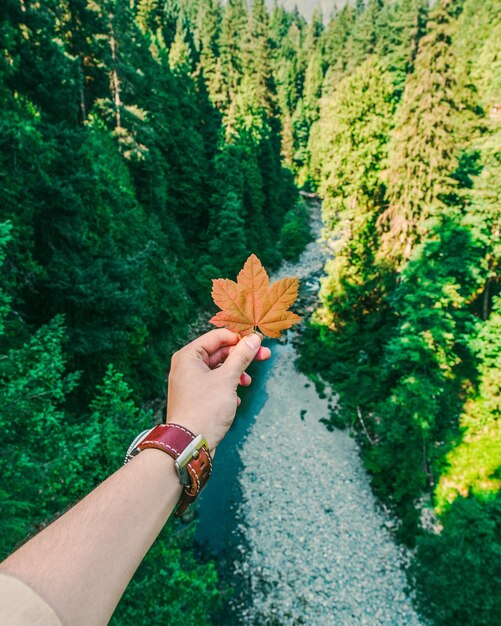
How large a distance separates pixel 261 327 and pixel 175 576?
242 inches

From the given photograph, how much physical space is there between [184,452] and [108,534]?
49 cm

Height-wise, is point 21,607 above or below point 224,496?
above

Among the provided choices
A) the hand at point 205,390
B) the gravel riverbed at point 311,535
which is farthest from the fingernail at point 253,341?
the gravel riverbed at point 311,535

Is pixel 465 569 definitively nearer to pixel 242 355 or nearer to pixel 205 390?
pixel 242 355

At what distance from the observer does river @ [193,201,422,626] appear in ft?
33.0

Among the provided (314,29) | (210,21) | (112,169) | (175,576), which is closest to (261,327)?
(175,576)

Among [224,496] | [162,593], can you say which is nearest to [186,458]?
[162,593]

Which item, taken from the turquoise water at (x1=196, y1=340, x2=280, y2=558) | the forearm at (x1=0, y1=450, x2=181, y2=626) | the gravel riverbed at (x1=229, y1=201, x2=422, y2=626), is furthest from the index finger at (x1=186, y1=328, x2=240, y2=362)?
the gravel riverbed at (x1=229, y1=201, x2=422, y2=626)

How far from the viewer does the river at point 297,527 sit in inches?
396

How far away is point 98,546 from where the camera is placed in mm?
1305

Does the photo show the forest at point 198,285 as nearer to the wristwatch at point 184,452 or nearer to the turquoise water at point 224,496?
the turquoise water at point 224,496

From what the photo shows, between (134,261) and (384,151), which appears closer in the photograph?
(134,261)

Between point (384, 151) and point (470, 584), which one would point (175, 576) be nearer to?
point (470, 584)

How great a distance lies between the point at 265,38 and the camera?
31859 mm
